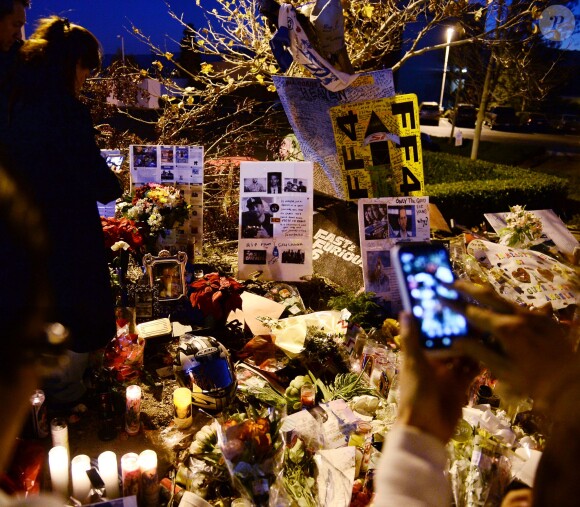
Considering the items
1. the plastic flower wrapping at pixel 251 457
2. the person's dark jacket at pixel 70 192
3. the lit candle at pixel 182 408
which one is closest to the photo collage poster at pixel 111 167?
the person's dark jacket at pixel 70 192

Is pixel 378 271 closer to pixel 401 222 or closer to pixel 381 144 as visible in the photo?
pixel 401 222

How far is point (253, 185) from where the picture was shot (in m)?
5.37

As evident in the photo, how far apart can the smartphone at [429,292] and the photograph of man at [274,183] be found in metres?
3.89

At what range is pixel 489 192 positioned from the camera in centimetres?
894

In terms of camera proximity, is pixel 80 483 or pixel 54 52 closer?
pixel 80 483

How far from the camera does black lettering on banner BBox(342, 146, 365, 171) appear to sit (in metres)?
5.16

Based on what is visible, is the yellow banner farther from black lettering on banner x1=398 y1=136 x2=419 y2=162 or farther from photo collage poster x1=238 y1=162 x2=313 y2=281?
photo collage poster x1=238 y1=162 x2=313 y2=281

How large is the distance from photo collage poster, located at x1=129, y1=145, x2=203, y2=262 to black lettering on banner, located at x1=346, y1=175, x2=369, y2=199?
1.59m

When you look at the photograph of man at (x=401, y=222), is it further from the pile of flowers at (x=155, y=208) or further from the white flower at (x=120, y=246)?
the white flower at (x=120, y=246)

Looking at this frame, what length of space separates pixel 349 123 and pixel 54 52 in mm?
2978

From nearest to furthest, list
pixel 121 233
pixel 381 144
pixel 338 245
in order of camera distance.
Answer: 1. pixel 121 233
2. pixel 381 144
3. pixel 338 245

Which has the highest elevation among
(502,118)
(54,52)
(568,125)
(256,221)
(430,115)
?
(430,115)

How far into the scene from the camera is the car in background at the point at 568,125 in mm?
24391

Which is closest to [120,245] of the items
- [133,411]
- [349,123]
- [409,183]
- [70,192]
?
[70,192]
